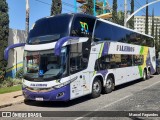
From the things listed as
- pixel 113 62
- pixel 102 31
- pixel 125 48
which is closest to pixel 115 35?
pixel 113 62

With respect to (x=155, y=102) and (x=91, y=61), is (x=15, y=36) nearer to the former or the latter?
(x=91, y=61)

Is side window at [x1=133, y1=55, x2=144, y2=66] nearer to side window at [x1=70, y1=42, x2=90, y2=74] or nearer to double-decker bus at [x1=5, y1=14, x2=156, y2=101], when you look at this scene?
double-decker bus at [x1=5, y1=14, x2=156, y2=101]

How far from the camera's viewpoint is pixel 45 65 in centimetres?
1200

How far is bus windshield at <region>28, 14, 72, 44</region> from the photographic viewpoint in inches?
Answer: 482

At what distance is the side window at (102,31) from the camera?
47.3ft

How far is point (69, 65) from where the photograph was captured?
1189cm

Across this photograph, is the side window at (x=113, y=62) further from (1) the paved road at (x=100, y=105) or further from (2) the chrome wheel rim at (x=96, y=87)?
(1) the paved road at (x=100, y=105)

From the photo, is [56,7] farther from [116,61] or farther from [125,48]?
[116,61]

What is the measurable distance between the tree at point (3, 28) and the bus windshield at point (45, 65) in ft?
24.2

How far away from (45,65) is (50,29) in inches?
66.3

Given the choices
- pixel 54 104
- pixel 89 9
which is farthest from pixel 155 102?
pixel 89 9

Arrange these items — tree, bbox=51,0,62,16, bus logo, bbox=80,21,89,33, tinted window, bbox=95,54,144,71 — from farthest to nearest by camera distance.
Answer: tree, bbox=51,0,62,16 → tinted window, bbox=95,54,144,71 → bus logo, bbox=80,21,89,33

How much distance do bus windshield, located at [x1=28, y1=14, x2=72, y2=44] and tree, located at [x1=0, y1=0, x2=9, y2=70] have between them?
691 centimetres

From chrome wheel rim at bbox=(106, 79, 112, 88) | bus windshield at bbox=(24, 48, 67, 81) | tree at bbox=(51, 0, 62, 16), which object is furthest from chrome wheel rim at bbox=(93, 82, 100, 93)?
tree at bbox=(51, 0, 62, 16)
